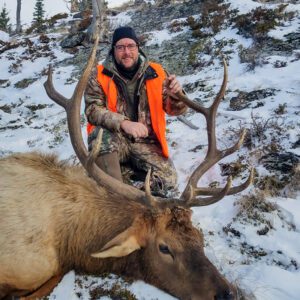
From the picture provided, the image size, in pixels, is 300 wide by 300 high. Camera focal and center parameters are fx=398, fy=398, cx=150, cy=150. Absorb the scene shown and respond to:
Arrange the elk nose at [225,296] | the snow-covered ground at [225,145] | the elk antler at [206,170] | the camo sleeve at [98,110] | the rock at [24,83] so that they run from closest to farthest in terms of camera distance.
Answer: the elk nose at [225,296]
the elk antler at [206,170]
the snow-covered ground at [225,145]
the camo sleeve at [98,110]
the rock at [24,83]

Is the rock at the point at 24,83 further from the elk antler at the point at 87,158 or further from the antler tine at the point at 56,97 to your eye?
the elk antler at the point at 87,158

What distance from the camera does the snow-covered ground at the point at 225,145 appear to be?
404cm

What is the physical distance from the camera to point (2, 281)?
3676 millimetres

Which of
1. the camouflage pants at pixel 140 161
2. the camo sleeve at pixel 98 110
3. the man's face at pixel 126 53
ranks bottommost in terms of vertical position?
the camouflage pants at pixel 140 161

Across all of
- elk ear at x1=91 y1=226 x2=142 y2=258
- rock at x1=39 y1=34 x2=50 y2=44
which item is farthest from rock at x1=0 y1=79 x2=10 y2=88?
elk ear at x1=91 y1=226 x2=142 y2=258

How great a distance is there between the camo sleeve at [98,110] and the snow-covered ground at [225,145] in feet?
5.08

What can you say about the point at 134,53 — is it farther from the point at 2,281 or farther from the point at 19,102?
the point at 19,102

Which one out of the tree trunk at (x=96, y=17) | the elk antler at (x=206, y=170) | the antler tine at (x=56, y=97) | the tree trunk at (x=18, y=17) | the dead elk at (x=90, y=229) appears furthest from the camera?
the tree trunk at (x=18, y=17)

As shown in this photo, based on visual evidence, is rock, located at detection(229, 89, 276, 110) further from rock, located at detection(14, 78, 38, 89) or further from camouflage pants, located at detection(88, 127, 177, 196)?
rock, located at detection(14, 78, 38, 89)

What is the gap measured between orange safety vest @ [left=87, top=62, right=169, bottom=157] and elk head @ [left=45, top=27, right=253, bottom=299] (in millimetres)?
1737

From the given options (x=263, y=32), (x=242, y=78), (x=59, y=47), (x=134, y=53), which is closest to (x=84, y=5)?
(x=59, y=47)

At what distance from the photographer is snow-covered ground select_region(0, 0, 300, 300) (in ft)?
13.2

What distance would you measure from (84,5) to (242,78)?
1993 cm

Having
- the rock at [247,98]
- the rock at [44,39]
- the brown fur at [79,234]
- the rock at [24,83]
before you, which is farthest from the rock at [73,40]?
the brown fur at [79,234]
